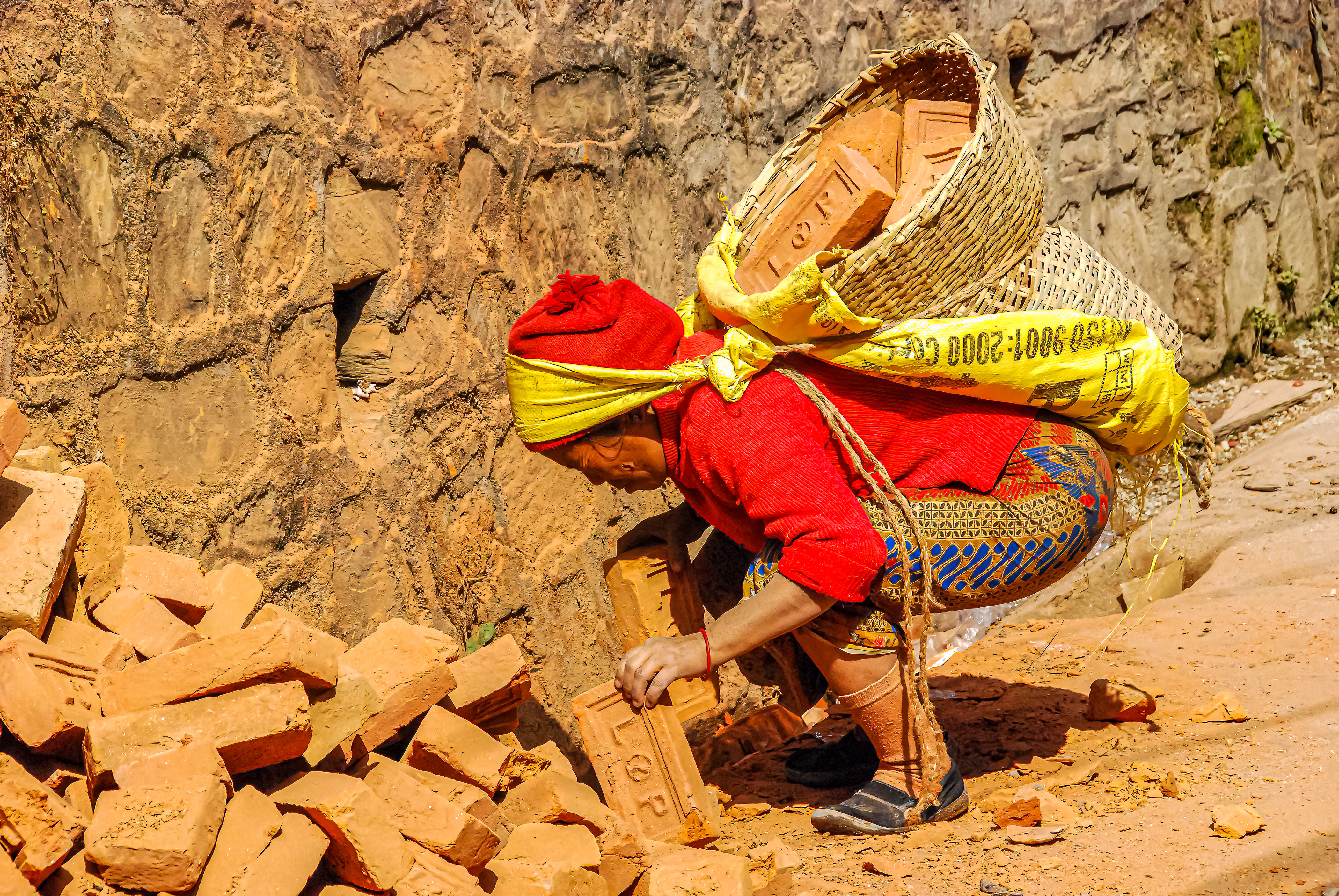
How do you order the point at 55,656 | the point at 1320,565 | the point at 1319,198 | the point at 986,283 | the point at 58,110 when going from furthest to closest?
the point at 1319,198 → the point at 1320,565 → the point at 986,283 → the point at 58,110 → the point at 55,656

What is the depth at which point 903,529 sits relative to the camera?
8.26 ft

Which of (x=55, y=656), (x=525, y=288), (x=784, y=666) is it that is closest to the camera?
(x=55, y=656)

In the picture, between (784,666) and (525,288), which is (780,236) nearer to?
(525,288)

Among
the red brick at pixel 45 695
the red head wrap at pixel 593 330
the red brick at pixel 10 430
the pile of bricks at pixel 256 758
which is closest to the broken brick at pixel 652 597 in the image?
the pile of bricks at pixel 256 758

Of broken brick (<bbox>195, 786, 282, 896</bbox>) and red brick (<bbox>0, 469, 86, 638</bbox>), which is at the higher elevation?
red brick (<bbox>0, 469, 86, 638</bbox>)

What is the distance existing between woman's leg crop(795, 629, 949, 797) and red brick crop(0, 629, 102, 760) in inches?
59.2

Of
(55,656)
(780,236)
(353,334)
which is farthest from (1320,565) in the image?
(55,656)

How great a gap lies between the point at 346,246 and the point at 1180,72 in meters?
4.94

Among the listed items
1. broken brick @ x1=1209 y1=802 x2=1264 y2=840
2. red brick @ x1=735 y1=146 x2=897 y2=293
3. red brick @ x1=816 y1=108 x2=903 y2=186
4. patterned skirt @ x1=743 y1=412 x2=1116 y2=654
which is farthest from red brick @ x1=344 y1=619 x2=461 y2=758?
broken brick @ x1=1209 y1=802 x2=1264 y2=840

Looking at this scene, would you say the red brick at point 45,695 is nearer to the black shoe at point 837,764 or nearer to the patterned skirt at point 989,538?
the patterned skirt at point 989,538

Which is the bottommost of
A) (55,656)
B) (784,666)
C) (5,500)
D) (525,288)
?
(784,666)

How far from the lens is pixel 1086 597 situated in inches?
172

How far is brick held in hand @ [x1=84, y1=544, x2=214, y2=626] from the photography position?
2.20 m

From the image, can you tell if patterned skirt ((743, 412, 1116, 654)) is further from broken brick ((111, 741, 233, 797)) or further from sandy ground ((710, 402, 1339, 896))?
broken brick ((111, 741, 233, 797))
